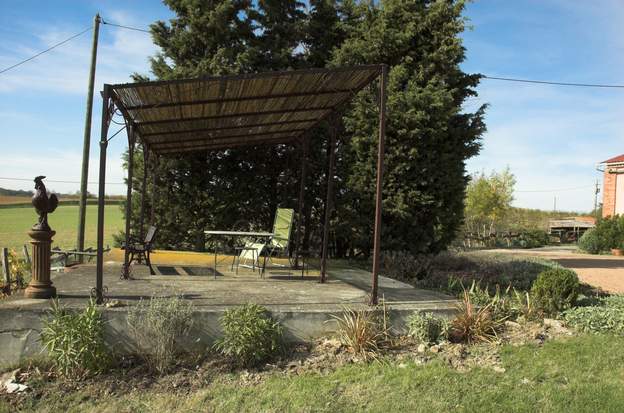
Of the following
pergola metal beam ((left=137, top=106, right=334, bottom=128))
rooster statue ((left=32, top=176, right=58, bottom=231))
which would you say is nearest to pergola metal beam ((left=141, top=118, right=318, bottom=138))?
pergola metal beam ((left=137, top=106, right=334, bottom=128))

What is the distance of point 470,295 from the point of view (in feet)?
18.7

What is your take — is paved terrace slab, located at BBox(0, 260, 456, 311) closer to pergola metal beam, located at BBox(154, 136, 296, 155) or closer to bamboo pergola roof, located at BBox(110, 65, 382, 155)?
bamboo pergola roof, located at BBox(110, 65, 382, 155)

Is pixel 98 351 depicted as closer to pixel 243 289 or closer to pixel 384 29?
pixel 243 289

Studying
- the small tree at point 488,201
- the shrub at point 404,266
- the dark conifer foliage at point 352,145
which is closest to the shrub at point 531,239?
the small tree at point 488,201

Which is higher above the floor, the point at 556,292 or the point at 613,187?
the point at 613,187

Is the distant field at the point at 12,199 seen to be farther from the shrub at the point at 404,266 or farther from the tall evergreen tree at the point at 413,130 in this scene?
the shrub at the point at 404,266

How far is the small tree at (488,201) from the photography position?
95.0 ft

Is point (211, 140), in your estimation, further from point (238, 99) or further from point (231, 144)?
point (238, 99)

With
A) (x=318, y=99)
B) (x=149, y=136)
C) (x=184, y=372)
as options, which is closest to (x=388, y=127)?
(x=318, y=99)

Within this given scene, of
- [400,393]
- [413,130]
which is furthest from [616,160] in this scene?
[400,393]

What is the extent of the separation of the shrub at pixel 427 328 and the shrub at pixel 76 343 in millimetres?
2928

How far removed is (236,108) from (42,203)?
9.01 ft

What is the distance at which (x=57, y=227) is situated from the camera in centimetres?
2766

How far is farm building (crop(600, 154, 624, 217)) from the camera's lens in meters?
23.7
